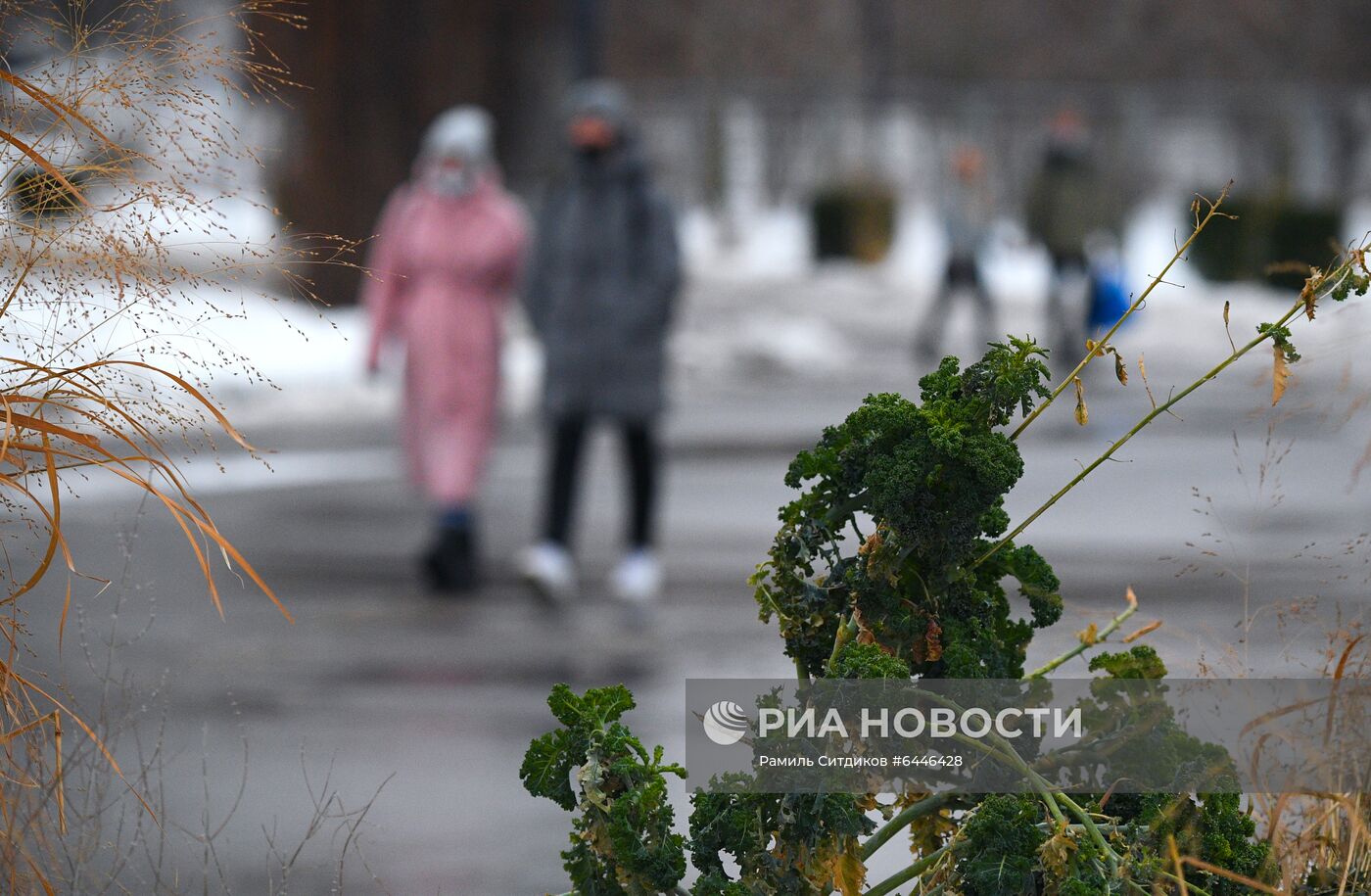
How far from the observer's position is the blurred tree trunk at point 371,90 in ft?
62.1

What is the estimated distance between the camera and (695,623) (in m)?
7.64

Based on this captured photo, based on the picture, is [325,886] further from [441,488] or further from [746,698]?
[441,488]

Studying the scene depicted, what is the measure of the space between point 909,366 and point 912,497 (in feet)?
50.6

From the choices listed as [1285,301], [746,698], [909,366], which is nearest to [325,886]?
[746,698]

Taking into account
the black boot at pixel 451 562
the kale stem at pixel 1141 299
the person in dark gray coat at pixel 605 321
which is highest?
the person in dark gray coat at pixel 605 321

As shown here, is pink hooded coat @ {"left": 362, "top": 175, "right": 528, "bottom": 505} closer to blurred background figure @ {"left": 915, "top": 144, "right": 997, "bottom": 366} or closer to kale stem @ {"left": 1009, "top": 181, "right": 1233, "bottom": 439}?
kale stem @ {"left": 1009, "top": 181, "right": 1233, "bottom": 439}

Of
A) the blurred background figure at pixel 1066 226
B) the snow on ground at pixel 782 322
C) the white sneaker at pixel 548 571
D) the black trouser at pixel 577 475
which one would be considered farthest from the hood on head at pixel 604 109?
the blurred background figure at pixel 1066 226

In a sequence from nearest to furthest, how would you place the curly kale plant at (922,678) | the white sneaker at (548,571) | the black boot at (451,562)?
1. the curly kale plant at (922,678)
2. the white sneaker at (548,571)
3. the black boot at (451,562)

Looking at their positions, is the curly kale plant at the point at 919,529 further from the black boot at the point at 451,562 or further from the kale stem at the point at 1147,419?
the black boot at the point at 451,562

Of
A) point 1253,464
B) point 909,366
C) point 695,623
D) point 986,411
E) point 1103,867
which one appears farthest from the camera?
point 909,366

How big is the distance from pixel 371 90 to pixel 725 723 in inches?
677

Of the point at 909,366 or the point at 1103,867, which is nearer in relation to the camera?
the point at 1103,867

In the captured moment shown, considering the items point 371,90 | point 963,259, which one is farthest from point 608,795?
point 371,90

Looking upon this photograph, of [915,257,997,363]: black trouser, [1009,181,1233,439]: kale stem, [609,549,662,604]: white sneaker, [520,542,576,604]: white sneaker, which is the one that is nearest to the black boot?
[520,542,576,604]: white sneaker
